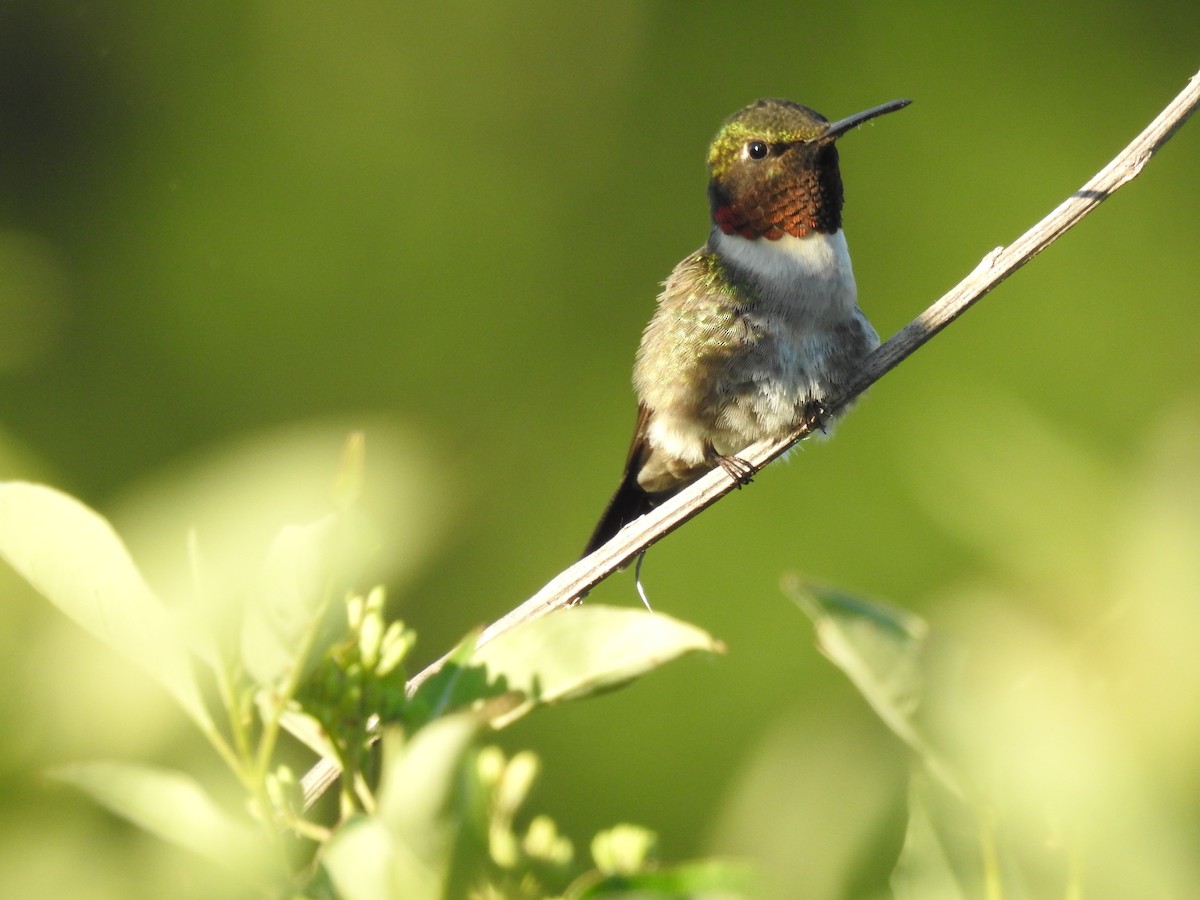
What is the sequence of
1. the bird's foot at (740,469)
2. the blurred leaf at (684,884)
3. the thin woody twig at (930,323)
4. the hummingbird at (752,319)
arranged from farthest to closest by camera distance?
the hummingbird at (752,319) → the bird's foot at (740,469) → the thin woody twig at (930,323) → the blurred leaf at (684,884)

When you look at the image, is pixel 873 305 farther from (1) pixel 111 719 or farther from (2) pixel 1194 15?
(1) pixel 111 719

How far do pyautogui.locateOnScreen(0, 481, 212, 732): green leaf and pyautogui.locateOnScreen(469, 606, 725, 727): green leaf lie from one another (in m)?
0.19

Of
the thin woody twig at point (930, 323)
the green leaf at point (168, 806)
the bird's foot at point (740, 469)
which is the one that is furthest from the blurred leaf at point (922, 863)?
the bird's foot at point (740, 469)

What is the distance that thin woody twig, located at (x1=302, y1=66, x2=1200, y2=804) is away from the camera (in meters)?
2.02

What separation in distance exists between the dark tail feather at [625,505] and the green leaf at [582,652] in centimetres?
316

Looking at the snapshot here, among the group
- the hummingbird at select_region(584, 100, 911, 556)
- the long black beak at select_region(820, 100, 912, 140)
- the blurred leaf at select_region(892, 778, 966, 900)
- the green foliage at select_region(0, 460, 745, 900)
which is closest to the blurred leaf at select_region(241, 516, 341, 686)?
the green foliage at select_region(0, 460, 745, 900)

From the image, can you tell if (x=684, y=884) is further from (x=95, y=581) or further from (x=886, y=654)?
(x=95, y=581)

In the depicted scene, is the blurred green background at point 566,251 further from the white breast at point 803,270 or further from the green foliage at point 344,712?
the green foliage at point 344,712

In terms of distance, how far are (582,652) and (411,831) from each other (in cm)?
20

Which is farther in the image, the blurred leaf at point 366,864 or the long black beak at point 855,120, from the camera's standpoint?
the long black beak at point 855,120

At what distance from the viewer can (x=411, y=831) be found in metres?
0.66

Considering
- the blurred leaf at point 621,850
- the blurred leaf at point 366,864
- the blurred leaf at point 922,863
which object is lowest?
the blurred leaf at point 922,863

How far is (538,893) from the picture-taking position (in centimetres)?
72

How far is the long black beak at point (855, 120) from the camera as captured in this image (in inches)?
129
